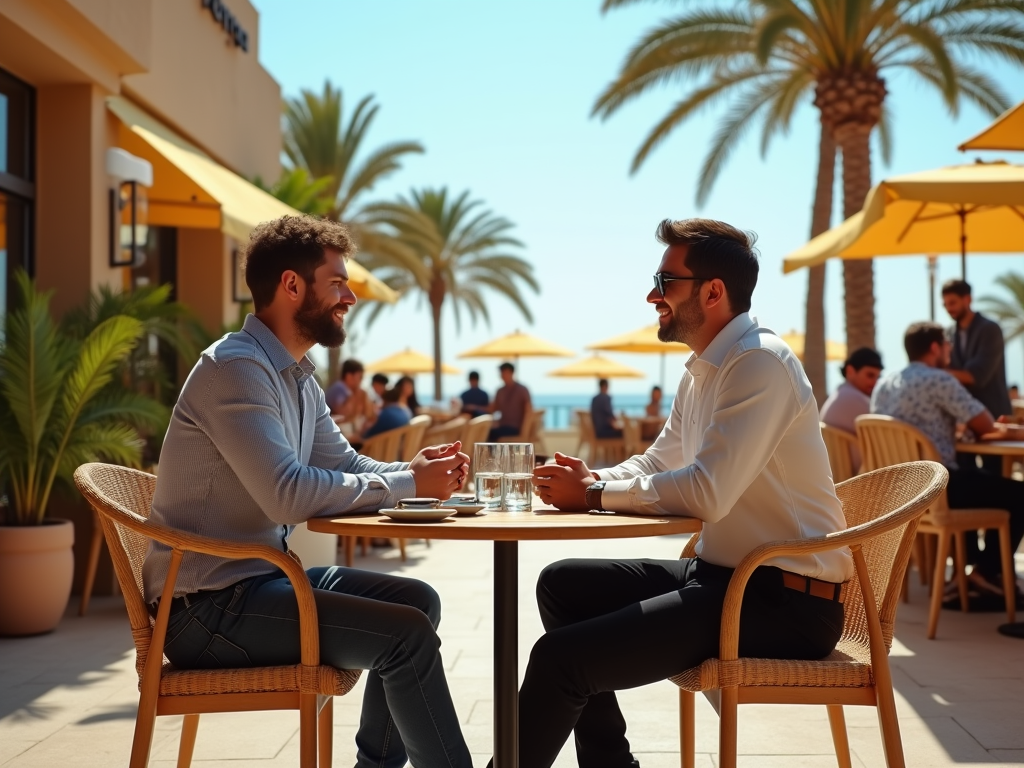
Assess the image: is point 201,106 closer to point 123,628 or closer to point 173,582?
point 123,628

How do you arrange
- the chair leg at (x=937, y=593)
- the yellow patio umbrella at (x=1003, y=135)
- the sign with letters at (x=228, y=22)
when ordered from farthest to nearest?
the sign with letters at (x=228, y=22) → the yellow patio umbrella at (x=1003, y=135) → the chair leg at (x=937, y=593)

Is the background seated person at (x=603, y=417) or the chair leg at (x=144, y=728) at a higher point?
the background seated person at (x=603, y=417)

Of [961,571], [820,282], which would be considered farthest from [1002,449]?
[820,282]

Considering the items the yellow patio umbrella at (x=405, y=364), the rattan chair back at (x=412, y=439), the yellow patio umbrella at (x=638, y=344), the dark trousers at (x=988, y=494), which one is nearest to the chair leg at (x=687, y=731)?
the dark trousers at (x=988, y=494)

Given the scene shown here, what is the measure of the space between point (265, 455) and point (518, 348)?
20398mm

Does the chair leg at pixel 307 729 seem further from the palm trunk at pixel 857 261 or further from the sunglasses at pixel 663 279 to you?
the palm trunk at pixel 857 261

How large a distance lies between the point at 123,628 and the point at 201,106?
16.0 feet

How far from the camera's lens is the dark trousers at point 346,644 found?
7.64ft

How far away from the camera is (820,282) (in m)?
13.7

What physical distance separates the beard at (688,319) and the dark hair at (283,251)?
2.83ft

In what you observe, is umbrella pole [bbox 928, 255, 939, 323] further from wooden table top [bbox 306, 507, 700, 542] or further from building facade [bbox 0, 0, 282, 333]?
wooden table top [bbox 306, 507, 700, 542]

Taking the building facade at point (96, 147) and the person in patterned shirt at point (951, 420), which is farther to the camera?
the building facade at point (96, 147)

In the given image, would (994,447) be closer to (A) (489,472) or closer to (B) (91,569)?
(A) (489,472)

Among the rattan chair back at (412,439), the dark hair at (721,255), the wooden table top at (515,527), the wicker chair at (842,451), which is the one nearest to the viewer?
the wooden table top at (515,527)
